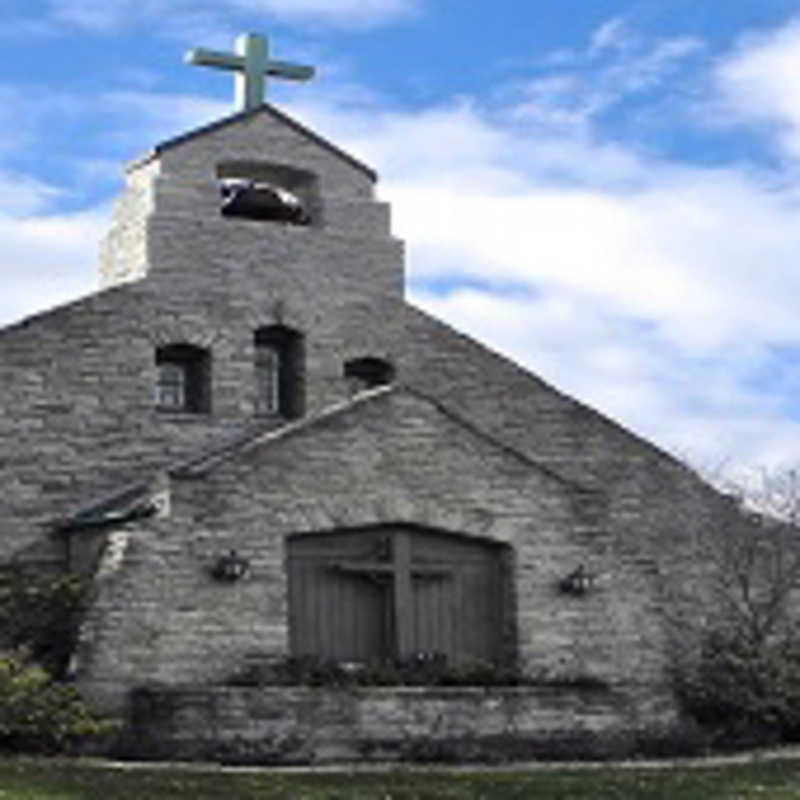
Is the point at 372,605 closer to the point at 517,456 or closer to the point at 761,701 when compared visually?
the point at 517,456

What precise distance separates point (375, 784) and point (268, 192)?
41.4ft

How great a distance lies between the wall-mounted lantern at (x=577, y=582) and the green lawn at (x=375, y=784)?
14.4 ft

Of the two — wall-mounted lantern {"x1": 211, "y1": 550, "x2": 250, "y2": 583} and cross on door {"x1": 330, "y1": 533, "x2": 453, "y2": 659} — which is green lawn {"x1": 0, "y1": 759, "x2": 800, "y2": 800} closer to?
wall-mounted lantern {"x1": 211, "y1": 550, "x2": 250, "y2": 583}

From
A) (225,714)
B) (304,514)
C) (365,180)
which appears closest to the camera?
(225,714)

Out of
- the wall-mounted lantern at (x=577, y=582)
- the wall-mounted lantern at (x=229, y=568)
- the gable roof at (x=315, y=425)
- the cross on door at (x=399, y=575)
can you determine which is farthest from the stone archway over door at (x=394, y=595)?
the gable roof at (x=315, y=425)

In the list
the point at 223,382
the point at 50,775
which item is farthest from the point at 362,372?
the point at 50,775

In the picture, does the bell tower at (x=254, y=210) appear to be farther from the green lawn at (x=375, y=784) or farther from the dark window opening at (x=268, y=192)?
the green lawn at (x=375, y=784)

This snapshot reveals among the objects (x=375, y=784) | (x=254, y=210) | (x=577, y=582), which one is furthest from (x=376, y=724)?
(x=254, y=210)

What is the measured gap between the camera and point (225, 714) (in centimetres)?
2295

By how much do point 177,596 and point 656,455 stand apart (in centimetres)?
999

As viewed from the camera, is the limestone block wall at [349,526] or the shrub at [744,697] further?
the shrub at [744,697]

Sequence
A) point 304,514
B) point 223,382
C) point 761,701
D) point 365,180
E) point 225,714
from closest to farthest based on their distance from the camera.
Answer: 1. point 225,714
2. point 304,514
3. point 761,701
4. point 223,382
5. point 365,180

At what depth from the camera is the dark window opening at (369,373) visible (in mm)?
30658

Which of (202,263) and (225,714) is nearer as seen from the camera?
(225,714)
